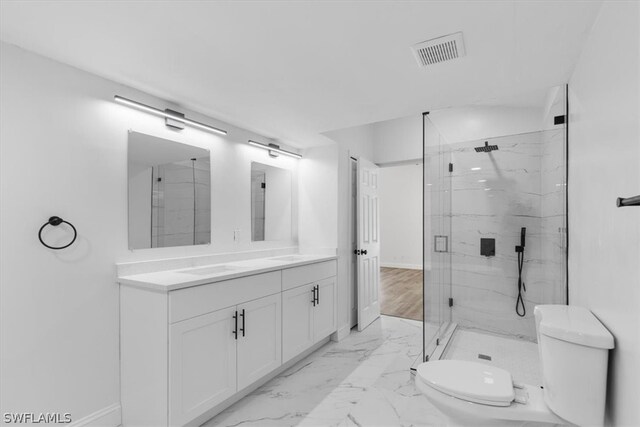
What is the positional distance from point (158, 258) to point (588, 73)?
2734 mm

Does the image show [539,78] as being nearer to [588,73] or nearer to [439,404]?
[588,73]

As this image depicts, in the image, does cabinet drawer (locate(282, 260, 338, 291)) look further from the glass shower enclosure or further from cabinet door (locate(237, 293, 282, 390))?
the glass shower enclosure

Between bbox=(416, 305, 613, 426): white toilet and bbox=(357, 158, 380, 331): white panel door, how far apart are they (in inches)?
83.4

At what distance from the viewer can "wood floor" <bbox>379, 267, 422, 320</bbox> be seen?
439 centimetres

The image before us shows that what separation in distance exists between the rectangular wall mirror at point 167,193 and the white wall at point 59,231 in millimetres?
80

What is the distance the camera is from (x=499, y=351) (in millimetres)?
2926

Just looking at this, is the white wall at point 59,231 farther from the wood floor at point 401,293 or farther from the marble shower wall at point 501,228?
the wood floor at point 401,293

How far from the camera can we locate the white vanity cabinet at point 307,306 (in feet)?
8.52

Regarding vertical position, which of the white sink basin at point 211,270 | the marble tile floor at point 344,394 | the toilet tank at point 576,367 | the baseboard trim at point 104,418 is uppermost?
the white sink basin at point 211,270

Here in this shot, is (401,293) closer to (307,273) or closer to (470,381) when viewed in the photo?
(307,273)

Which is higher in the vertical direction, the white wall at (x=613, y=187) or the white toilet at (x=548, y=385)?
the white wall at (x=613, y=187)

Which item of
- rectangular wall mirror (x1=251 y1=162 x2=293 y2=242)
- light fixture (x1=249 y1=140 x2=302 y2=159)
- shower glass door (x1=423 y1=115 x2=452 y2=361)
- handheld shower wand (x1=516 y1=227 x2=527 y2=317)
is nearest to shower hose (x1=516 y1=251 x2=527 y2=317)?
handheld shower wand (x1=516 y1=227 x2=527 y2=317)

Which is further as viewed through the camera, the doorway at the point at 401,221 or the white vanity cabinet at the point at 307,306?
the doorway at the point at 401,221

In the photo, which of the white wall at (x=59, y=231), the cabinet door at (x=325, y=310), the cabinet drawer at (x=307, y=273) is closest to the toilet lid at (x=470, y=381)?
the cabinet drawer at (x=307, y=273)
